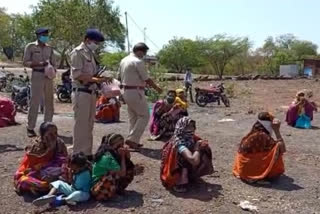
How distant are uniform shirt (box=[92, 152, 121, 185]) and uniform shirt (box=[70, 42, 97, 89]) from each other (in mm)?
1261

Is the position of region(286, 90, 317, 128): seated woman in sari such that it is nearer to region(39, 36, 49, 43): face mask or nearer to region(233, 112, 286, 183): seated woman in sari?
region(233, 112, 286, 183): seated woman in sari

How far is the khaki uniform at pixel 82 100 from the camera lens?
6211 mm

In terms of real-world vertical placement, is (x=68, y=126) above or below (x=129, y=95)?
below

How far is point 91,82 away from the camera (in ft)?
20.7

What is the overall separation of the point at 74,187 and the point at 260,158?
230 cm

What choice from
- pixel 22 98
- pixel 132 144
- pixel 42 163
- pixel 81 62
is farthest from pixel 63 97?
pixel 42 163

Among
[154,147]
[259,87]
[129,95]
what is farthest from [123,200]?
[259,87]

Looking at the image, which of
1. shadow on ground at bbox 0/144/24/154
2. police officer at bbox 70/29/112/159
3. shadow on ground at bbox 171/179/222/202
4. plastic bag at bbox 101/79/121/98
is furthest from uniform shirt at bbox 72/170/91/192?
shadow on ground at bbox 0/144/24/154

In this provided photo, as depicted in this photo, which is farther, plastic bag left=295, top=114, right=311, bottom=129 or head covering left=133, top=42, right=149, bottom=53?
plastic bag left=295, top=114, right=311, bottom=129

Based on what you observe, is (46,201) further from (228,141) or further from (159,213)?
(228,141)

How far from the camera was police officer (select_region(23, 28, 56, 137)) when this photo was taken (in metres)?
8.09

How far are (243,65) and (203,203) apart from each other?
162 ft

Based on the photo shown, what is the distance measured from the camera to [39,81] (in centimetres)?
823

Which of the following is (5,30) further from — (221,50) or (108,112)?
(108,112)
